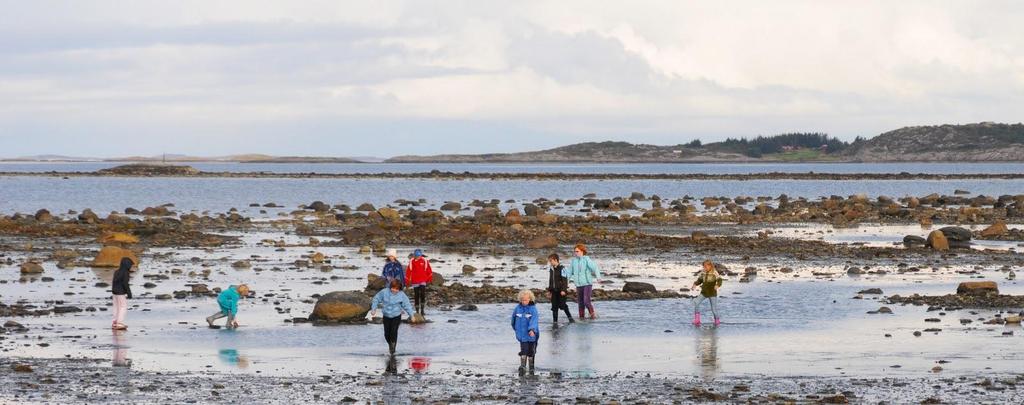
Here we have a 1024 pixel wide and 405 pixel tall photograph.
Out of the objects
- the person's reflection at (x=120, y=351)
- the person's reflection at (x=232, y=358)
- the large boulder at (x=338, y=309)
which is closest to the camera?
the person's reflection at (x=120, y=351)

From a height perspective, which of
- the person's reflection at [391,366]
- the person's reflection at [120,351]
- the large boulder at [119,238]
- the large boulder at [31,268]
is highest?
the person's reflection at [391,366]

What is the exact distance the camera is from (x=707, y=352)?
23281 millimetres

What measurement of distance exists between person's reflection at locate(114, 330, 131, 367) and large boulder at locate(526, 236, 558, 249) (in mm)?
25625

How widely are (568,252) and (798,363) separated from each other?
25.9 metres

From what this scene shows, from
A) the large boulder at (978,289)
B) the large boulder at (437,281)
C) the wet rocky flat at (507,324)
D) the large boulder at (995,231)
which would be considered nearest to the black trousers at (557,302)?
the wet rocky flat at (507,324)

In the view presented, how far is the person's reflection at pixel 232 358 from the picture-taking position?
21.6 metres

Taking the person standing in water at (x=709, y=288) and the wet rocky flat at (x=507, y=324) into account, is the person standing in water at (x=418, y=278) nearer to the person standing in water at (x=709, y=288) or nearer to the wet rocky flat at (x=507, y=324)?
the wet rocky flat at (x=507, y=324)

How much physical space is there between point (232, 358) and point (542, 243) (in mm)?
28666

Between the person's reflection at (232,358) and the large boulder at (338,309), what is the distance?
424 cm

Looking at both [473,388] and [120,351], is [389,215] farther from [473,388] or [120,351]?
[473,388]

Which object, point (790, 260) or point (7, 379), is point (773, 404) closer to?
point (7, 379)

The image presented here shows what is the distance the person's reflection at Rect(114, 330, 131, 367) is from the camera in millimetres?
21469

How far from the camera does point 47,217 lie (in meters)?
70.1

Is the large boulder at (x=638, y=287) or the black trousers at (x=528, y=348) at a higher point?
the black trousers at (x=528, y=348)
